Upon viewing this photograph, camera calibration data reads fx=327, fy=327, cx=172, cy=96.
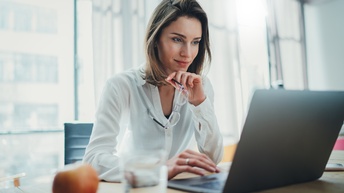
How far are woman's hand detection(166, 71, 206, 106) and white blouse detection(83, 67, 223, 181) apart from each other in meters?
0.03

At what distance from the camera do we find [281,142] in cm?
62

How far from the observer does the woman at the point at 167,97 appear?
1.28 m

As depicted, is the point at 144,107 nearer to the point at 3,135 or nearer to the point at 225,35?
the point at 3,135

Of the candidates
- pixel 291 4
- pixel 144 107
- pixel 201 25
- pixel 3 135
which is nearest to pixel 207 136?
pixel 144 107

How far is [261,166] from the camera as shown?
0.61 m

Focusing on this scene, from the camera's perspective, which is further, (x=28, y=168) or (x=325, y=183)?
(x=28, y=168)

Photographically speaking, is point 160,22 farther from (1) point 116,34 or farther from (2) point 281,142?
(1) point 116,34

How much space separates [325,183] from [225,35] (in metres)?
3.05

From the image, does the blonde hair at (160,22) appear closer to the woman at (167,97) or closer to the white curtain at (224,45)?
the woman at (167,97)

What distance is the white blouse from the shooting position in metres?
1.23

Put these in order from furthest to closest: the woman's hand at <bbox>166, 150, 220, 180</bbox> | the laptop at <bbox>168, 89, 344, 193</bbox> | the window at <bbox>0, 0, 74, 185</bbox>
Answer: the window at <bbox>0, 0, 74, 185</bbox> → the woman's hand at <bbox>166, 150, 220, 180</bbox> → the laptop at <bbox>168, 89, 344, 193</bbox>

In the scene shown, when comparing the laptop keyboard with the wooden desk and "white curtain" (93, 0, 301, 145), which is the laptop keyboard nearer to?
the wooden desk

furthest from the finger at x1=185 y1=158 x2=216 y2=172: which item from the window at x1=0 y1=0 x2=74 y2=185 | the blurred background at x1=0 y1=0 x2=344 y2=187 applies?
the window at x1=0 y1=0 x2=74 y2=185

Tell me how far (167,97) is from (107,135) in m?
0.43
